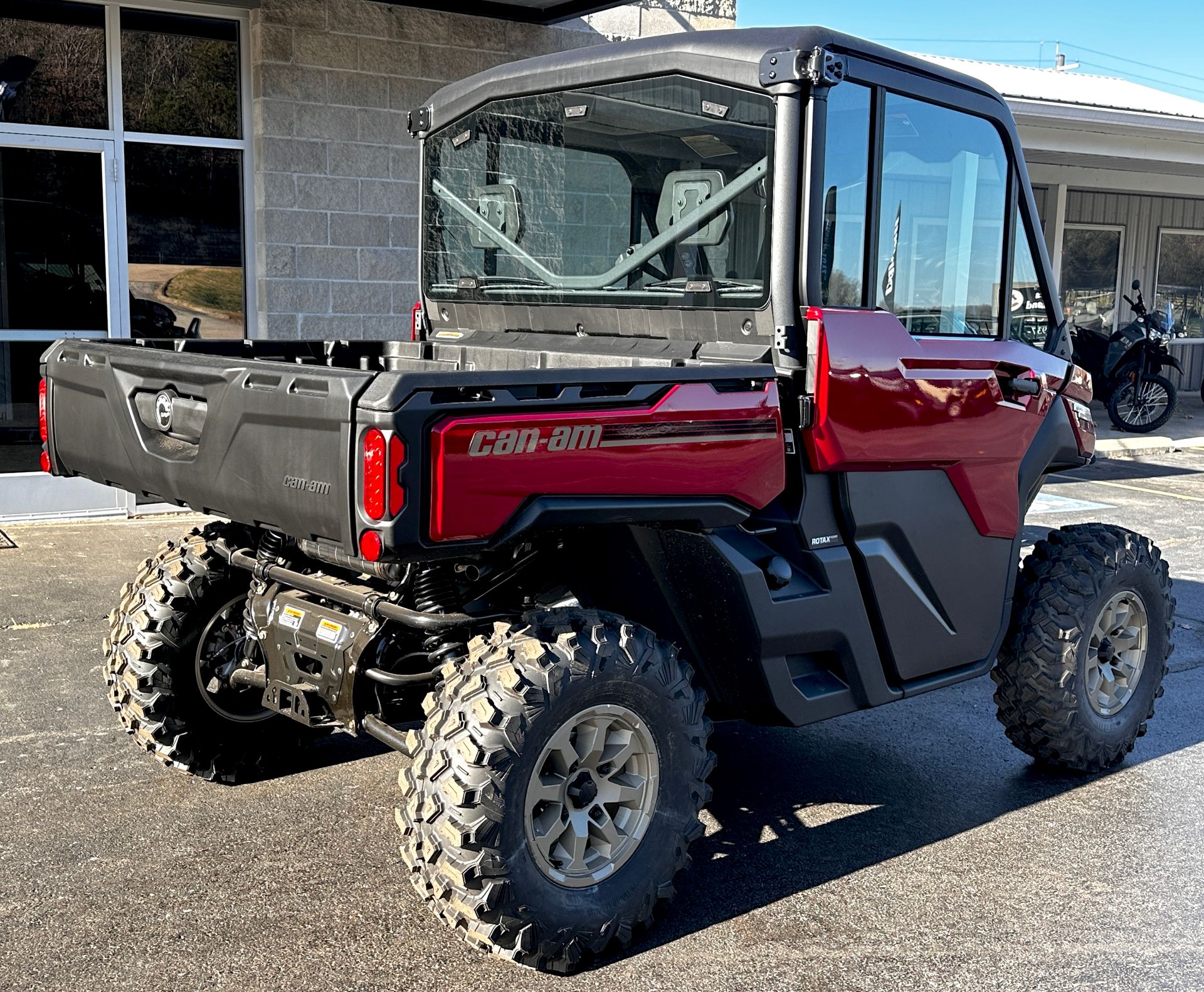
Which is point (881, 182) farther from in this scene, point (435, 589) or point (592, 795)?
point (592, 795)

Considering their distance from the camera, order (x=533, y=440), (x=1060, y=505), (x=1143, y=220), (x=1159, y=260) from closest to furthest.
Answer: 1. (x=533, y=440)
2. (x=1060, y=505)
3. (x=1143, y=220)
4. (x=1159, y=260)

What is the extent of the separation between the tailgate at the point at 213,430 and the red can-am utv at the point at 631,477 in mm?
14

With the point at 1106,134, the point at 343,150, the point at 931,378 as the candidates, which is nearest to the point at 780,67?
the point at 931,378

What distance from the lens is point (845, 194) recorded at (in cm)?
386

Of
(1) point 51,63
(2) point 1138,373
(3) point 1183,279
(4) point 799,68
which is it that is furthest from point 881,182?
(3) point 1183,279

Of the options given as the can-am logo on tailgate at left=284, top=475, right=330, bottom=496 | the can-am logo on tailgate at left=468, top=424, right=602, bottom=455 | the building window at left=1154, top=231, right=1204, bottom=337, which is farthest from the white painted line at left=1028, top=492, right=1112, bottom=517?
the building window at left=1154, top=231, right=1204, bottom=337

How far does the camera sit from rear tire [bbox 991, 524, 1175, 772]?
461 cm

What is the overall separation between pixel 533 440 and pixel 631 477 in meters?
0.33

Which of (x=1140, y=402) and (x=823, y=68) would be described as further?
(x=1140, y=402)

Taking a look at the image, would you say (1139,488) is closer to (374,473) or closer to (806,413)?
(806,413)

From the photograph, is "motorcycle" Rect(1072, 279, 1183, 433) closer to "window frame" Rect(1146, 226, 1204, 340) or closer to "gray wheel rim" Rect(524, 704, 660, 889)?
"window frame" Rect(1146, 226, 1204, 340)

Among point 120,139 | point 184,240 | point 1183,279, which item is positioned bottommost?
point 184,240

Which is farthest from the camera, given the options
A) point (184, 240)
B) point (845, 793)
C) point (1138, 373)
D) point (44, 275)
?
point (1138, 373)

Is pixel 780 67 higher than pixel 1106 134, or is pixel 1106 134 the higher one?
pixel 1106 134
